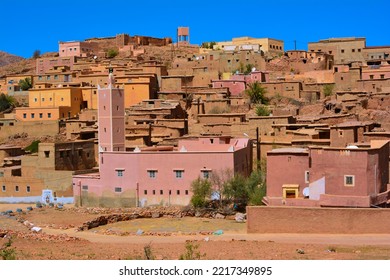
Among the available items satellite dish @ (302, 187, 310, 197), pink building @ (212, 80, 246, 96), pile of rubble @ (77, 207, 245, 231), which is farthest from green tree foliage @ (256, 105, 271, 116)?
satellite dish @ (302, 187, 310, 197)

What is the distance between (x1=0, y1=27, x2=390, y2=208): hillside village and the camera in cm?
1933

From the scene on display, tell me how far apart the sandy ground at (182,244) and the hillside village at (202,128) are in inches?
92.4

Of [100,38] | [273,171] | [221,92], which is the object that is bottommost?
[273,171]

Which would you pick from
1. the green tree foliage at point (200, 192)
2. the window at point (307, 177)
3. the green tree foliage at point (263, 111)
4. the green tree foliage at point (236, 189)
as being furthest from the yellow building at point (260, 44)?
the window at point (307, 177)

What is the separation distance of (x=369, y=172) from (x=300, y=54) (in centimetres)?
2296

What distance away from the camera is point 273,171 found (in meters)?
19.5

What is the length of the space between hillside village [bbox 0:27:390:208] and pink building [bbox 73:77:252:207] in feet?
0.12

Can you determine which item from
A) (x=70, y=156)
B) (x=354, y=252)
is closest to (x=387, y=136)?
(x=354, y=252)

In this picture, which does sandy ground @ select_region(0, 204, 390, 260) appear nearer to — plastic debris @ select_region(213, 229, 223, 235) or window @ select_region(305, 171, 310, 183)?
plastic debris @ select_region(213, 229, 223, 235)

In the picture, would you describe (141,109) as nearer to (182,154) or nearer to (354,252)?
(182,154)

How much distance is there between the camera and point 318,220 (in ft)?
54.3

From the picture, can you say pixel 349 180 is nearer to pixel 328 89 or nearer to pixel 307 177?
pixel 307 177

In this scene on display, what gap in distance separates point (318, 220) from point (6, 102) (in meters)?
25.6

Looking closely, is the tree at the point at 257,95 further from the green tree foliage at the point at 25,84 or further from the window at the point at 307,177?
the green tree foliage at the point at 25,84
